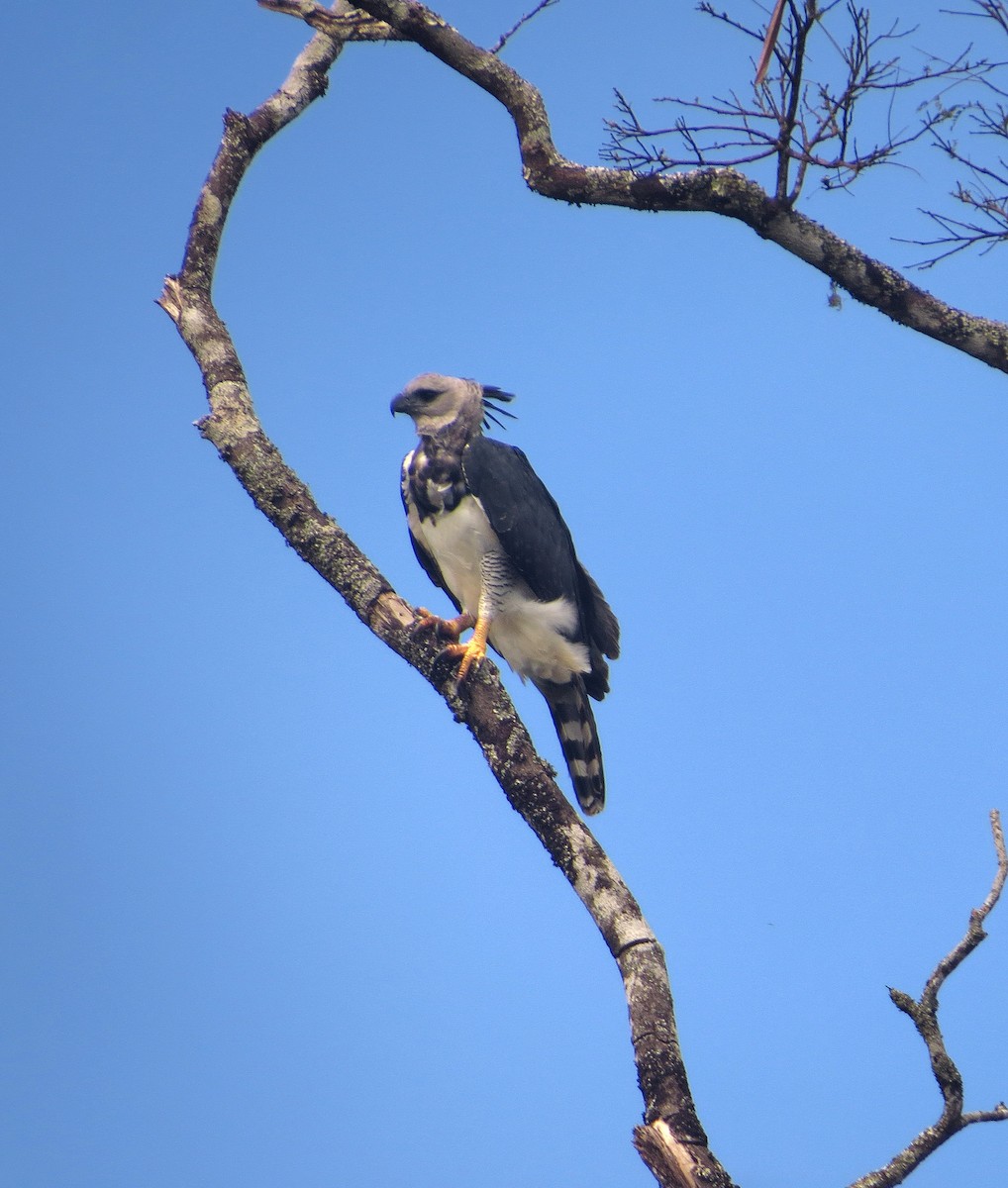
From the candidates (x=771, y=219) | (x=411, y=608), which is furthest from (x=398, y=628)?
(x=771, y=219)

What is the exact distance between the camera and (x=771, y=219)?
2844 mm

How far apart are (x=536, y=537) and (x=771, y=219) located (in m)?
1.68

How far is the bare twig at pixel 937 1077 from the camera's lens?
7.67 ft

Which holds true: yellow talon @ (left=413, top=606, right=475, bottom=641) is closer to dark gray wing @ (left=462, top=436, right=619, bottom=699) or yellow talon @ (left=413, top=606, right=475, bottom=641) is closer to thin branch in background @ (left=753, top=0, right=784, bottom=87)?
dark gray wing @ (left=462, top=436, right=619, bottom=699)

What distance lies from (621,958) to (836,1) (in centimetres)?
208

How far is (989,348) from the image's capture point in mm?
2836

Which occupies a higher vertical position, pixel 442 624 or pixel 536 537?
pixel 536 537

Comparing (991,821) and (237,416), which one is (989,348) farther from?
(237,416)

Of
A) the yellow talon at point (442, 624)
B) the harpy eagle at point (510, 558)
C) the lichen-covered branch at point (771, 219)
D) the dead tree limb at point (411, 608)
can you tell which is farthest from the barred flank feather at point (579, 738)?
the lichen-covered branch at point (771, 219)

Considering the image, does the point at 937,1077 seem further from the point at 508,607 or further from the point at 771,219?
the point at 508,607

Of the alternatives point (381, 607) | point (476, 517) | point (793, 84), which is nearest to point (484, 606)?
point (476, 517)

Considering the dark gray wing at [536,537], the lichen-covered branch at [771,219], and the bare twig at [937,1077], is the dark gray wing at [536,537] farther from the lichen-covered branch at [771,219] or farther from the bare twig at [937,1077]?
the bare twig at [937,1077]

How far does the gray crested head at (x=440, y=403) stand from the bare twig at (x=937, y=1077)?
8.78ft

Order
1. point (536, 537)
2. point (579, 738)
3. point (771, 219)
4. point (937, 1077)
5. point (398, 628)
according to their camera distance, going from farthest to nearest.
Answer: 1. point (579, 738)
2. point (536, 537)
3. point (398, 628)
4. point (771, 219)
5. point (937, 1077)
